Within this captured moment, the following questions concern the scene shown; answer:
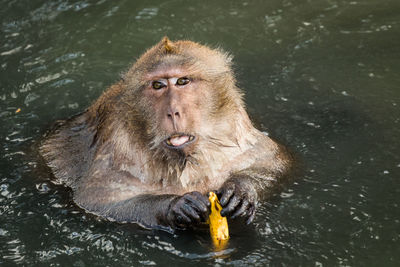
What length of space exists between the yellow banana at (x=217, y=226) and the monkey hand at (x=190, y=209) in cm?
7

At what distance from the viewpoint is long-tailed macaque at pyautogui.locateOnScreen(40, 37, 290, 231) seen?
21.8 ft

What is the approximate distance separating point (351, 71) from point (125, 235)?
4.58m

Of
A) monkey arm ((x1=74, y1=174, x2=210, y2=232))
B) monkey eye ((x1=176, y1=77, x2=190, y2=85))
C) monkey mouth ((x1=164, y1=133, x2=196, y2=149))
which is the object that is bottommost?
monkey arm ((x1=74, y1=174, x2=210, y2=232))

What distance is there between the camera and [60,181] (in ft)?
25.9

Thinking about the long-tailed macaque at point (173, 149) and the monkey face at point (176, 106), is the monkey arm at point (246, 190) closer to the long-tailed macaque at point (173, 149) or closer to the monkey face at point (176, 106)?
the long-tailed macaque at point (173, 149)

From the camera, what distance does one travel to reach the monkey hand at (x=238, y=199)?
6.54 meters

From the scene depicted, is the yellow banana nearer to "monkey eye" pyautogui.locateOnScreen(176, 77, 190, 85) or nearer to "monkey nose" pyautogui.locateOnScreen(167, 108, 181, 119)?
"monkey nose" pyautogui.locateOnScreen(167, 108, 181, 119)

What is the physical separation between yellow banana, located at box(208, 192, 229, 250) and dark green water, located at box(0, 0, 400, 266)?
0.32ft

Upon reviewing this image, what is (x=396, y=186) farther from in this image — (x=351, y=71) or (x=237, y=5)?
(x=237, y=5)

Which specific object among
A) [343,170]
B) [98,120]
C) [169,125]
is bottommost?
[343,170]

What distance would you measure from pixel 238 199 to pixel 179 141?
2.65ft

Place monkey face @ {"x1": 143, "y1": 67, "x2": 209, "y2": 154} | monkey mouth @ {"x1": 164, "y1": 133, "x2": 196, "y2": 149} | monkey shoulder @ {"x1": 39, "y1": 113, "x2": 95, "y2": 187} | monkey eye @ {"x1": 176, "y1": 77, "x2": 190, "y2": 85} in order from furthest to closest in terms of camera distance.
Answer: monkey shoulder @ {"x1": 39, "y1": 113, "x2": 95, "y2": 187} < monkey eye @ {"x1": 176, "y1": 77, "x2": 190, "y2": 85} < monkey mouth @ {"x1": 164, "y1": 133, "x2": 196, "y2": 149} < monkey face @ {"x1": 143, "y1": 67, "x2": 209, "y2": 154}

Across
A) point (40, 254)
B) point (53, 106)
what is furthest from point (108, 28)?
point (40, 254)

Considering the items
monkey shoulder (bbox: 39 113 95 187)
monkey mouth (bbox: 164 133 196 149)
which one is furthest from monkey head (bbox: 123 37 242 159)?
monkey shoulder (bbox: 39 113 95 187)
